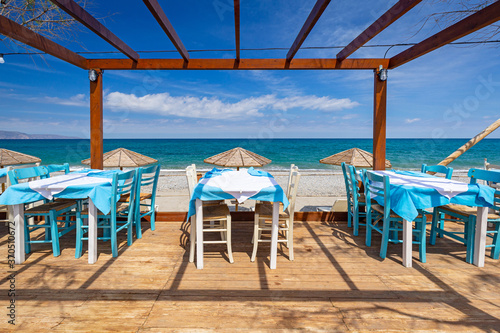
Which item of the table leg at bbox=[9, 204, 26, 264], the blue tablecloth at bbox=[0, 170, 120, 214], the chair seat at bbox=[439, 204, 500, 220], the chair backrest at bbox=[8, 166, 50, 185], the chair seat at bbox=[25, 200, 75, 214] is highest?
the chair backrest at bbox=[8, 166, 50, 185]

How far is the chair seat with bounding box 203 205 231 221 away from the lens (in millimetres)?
2549

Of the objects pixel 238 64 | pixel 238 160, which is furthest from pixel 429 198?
pixel 238 64

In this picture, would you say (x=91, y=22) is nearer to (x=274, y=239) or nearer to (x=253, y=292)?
(x=274, y=239)

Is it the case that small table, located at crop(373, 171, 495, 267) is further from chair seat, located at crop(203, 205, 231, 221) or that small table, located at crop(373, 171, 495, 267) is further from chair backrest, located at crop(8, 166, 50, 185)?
chair backrest, located at crop(8, 166, 50, 185)

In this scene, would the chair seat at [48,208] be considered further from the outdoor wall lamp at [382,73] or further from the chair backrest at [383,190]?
the outdoor wall lamp at [382,73]

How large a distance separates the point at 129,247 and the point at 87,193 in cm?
86

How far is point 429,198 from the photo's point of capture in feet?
7.84

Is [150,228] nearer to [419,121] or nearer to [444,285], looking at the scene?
[444,285]

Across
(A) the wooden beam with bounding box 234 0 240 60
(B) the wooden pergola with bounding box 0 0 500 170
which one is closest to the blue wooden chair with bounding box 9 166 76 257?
(B) the wooden pergola with bounding box 0 0 500 170

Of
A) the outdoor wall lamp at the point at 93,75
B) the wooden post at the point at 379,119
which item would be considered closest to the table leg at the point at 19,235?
the outdoor wall lamp at the point at 93,75

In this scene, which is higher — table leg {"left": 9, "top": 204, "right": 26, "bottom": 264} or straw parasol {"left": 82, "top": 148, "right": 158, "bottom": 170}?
straw parasol {"left": 82, "top": 148, "right": 158, "bottom": 170}

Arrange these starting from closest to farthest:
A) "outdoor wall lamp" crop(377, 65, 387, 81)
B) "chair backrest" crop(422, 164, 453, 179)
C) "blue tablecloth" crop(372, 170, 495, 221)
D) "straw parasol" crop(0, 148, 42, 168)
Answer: "blue tablecloth" crop(372, 170, 495, 221)
"chair backrest" crop(422, 164, 453, 179)
"outdoor wall lamp" crop(377, 65, 387, 81)
"straw parasol" crop(0, 148, 42, 168)

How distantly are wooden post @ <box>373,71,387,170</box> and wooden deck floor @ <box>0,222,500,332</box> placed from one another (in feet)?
5.02

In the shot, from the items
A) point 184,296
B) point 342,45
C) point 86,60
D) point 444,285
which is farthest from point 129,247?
point 342,45
